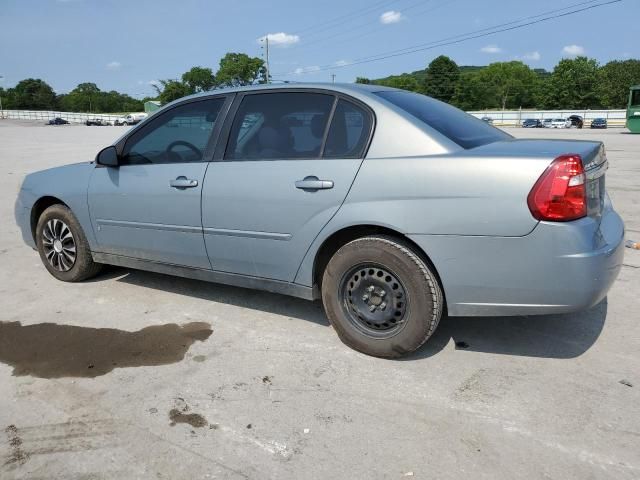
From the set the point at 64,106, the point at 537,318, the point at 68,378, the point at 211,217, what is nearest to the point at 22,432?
the point at 68,378

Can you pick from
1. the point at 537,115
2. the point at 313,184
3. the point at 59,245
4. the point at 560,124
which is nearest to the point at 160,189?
the point at 313,184

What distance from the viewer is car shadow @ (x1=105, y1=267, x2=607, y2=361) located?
3.42 metres

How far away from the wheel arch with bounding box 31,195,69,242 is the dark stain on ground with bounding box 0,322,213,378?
130 cm

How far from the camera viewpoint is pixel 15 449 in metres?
2.51

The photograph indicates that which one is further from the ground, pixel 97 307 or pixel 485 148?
pixel 485 148

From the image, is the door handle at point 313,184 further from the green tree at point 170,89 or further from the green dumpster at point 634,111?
the green tree at point 170,89

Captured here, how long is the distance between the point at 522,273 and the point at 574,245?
0.29 meters

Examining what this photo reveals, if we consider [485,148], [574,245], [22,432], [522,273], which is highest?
[485,148]

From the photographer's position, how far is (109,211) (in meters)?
4.37

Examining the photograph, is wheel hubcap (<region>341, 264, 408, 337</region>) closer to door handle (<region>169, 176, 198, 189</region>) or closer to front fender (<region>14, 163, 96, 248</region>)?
door handle (<region>169, 176, 198, 189</region>)

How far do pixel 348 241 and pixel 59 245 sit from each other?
294 cm

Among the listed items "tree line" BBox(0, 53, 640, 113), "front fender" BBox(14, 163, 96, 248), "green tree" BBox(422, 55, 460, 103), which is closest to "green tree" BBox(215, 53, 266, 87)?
"tree line" BBox(0, 53, 640, 113)

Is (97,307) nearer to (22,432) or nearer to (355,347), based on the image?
(22,432)

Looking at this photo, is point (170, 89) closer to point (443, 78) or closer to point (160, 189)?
point (443, 78)
